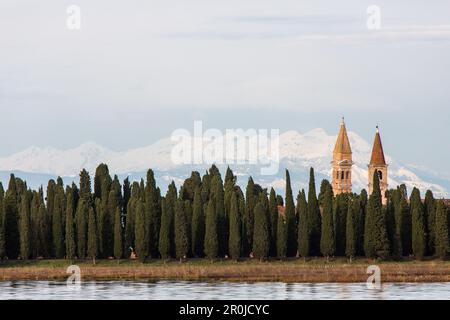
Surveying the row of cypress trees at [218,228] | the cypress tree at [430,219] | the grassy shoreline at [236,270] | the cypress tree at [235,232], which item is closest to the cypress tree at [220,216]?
the row of cypress trees at [218,228]

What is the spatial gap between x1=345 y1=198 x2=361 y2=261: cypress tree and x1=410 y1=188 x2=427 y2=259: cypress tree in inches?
163

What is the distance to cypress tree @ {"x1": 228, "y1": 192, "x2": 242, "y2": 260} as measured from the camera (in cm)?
10988

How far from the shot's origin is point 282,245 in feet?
362

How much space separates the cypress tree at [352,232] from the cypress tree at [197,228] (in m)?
10.5

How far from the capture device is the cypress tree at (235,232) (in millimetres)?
109875

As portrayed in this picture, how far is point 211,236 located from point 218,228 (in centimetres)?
194

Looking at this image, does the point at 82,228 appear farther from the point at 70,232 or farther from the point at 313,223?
the point at 313,223

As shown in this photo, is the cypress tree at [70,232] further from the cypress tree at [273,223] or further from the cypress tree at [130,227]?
the cypress tree at [273,223]

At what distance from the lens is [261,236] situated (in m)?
110

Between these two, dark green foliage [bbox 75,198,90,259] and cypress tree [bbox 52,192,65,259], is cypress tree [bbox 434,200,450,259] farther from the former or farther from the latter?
cypress tree [bbox 52,192,65,259]
